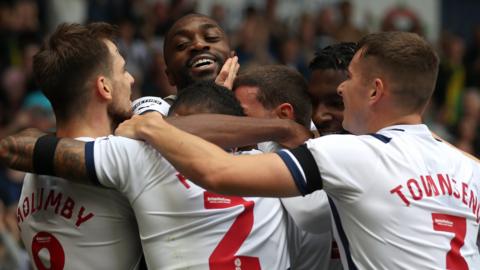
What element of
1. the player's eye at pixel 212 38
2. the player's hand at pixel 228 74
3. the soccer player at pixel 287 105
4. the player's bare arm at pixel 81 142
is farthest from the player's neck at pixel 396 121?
the player's eye at pixel 212 38

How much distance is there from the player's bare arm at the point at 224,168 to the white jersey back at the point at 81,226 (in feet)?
1.81

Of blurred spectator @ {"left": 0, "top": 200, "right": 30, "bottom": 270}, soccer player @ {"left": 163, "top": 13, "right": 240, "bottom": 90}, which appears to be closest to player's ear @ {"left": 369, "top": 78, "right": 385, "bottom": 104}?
soccer player @ {"left": 163, "top": 13, "right": 240, "bottom": 90}

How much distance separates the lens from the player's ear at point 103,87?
5.58 m

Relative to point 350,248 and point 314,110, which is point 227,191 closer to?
point 350,248

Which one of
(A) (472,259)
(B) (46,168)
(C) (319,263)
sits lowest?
(C) (319,263)

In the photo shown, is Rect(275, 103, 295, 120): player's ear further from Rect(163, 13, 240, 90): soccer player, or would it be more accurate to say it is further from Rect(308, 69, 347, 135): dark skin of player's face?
Rect(163, 13, 240, 90): soccer player

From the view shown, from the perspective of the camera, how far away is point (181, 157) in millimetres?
4922

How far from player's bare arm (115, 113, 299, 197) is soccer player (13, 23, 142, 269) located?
0.59 m

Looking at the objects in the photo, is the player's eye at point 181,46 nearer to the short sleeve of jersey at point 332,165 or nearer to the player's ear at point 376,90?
the player's ear at point 376,90

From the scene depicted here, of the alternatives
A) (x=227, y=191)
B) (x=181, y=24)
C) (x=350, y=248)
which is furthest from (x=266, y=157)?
(x=181, y=24)

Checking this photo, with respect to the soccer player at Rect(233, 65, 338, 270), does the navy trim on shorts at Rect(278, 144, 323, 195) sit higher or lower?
higher

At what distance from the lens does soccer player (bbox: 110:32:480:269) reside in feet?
16.0

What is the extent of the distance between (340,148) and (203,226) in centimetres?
76

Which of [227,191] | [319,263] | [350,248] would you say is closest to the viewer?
[227,191]
